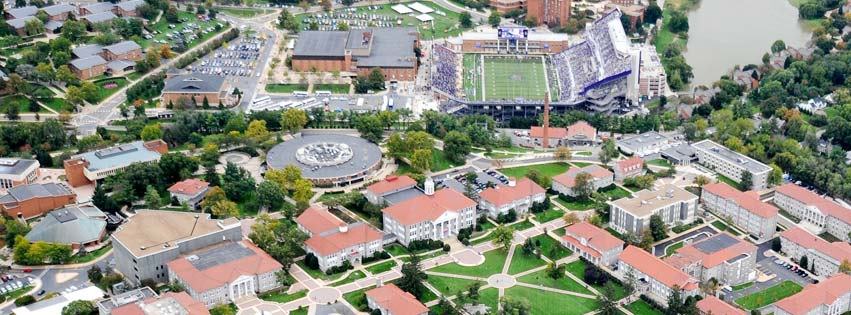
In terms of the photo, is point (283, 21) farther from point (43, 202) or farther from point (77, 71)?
point (43, 202)

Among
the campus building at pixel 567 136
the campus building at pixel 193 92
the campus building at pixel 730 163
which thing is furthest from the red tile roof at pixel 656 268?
the campus building at pixel 193 92

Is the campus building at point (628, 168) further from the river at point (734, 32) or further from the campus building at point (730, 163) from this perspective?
the river at point (734, 32)

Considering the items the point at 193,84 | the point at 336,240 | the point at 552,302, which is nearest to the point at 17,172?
the point at 193,84

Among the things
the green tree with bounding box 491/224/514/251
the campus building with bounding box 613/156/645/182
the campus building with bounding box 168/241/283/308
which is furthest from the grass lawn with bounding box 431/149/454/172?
the campus building with bounding box 168/241/283/308

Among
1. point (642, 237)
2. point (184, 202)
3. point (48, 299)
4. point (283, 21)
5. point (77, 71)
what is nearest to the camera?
point (48, 299)

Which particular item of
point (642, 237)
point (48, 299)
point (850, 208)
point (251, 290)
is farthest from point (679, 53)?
point (48, 299)

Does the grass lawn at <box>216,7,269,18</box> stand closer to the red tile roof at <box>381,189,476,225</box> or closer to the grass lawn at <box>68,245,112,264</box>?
the red tile roof at <box>381,189,476,225</box>

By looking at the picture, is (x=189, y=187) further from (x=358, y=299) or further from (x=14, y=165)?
(x=358, y=299)
